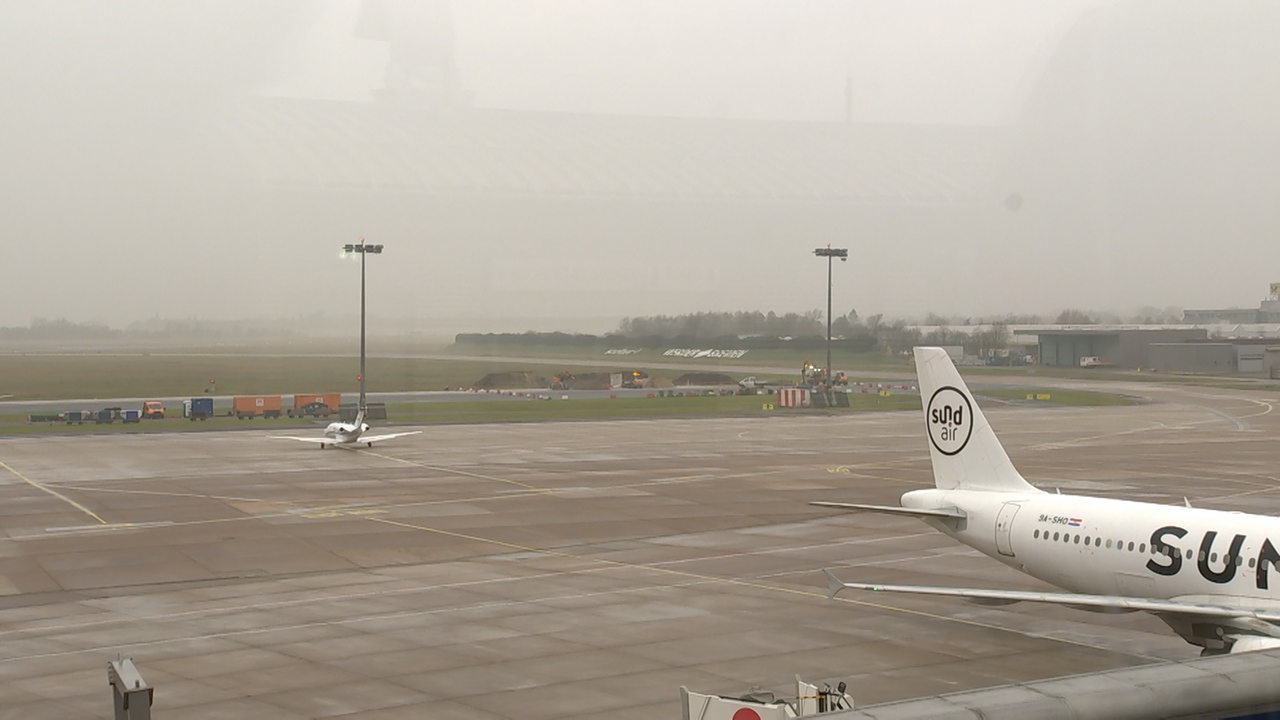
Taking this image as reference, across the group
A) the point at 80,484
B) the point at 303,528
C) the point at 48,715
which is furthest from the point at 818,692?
the point at 80,484

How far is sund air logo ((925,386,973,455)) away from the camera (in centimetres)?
3244

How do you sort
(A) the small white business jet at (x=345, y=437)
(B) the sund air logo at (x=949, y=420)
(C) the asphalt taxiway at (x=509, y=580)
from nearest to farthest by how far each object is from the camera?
(C) the asphalt taxiway at (x=509, y=580)
(B) the sund air logo at (x=949, y=420)
(A) the small white business jet at (x=345, y=437)

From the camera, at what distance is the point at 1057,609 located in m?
33.6

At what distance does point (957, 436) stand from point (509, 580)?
1436 cm

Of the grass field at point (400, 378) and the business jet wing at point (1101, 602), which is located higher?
the grass field at point (400, 378)

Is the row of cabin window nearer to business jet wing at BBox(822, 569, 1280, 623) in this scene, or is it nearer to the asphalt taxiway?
business jet wing at BBox(822, 569, 1280, 623)

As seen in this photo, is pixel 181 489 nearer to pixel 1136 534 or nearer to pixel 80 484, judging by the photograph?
pixel 80 484

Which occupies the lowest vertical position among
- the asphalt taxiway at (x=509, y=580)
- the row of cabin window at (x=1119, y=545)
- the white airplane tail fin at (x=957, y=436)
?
the asphalt taxiway at (x=509, y=580)

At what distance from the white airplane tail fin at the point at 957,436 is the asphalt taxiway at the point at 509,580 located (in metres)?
3.59

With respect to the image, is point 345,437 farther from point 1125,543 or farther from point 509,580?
point 1125,543

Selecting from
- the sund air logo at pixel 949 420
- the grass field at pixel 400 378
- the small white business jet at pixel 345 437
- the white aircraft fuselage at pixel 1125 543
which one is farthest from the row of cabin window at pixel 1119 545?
the grass field at pixel 400 378

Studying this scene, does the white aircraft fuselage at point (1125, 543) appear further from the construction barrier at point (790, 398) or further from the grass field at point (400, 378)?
the construction barrier at point (790, 398)

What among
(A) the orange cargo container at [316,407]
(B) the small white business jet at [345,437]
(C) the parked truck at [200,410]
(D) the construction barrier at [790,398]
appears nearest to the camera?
(B) the small white business jet at [345,437]

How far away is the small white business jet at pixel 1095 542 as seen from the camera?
24625mm
